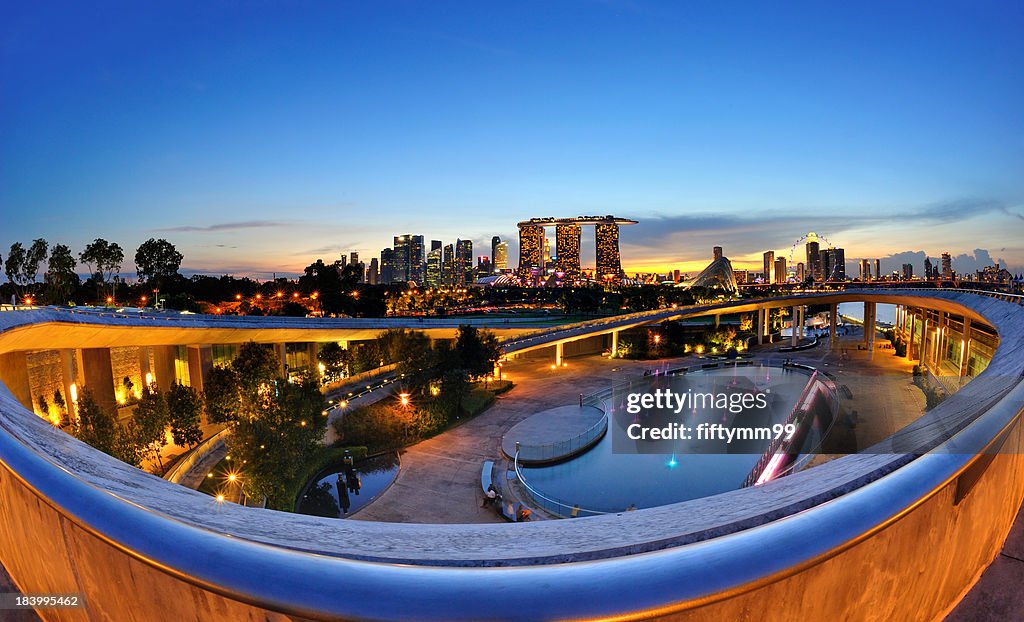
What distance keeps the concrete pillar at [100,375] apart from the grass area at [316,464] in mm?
11531

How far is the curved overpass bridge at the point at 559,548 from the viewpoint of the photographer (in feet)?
4.02

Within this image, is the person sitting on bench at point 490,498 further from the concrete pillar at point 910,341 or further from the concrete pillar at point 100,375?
the concrete pillar at point 910,341

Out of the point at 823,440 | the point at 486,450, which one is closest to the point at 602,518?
the point at 486,450

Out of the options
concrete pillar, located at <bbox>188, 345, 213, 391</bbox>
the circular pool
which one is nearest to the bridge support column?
the circular pool

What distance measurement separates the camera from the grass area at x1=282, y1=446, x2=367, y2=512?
14321 millimetres

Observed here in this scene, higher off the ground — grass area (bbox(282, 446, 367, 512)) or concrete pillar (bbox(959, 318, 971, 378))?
concrete pillar (bbox(959, 318, 971, 378))

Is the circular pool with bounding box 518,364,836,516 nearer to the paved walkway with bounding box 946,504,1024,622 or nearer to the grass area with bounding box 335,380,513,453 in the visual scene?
the grass area with bounding box 335,380,513,453

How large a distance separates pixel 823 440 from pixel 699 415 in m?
5.96

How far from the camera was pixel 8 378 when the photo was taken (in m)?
17.6

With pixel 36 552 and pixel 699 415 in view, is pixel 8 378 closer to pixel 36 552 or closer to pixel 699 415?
Answer: pixel 36 552

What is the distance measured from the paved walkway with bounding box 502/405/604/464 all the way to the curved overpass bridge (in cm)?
1493

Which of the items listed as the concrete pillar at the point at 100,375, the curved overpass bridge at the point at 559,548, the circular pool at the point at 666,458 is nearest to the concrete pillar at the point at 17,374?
the concrete pillar at the point at 100,375

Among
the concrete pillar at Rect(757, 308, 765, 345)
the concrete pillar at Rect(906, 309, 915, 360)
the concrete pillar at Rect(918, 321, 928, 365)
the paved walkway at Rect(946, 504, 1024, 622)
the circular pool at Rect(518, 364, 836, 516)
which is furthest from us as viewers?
the concrete pillar at Rect(757, 308, 765, 345)

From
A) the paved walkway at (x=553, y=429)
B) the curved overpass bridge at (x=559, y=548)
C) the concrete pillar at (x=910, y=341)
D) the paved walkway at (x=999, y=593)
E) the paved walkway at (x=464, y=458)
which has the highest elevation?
the curved overpass bridge at (x=559, y=548)
